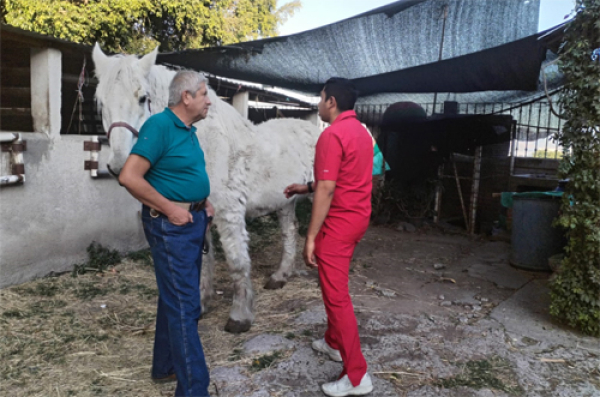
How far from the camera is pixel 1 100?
6.57 meters

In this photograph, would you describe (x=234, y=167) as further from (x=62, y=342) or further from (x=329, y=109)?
(x=62, y=342)

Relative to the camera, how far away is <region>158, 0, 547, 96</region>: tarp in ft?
15.3

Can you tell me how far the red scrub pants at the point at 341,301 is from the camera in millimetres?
2531

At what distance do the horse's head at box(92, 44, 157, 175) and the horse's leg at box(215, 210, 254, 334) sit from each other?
3.71 feet

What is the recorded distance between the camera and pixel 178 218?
2.21 meters

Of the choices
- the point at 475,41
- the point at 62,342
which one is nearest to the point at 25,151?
the point at 62,342

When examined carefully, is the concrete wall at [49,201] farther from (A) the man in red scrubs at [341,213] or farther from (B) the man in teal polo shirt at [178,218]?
(A) the man in red scrubs at [341,213]

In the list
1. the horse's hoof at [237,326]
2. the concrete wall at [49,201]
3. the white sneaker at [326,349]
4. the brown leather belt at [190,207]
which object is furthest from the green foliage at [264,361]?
A: the concrete wall at [49,201]

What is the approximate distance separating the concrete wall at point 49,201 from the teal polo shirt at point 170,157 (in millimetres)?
3208

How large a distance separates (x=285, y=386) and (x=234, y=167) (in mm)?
1946

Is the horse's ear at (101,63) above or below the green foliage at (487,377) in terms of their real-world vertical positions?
above

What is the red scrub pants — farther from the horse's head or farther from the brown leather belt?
the horse's head

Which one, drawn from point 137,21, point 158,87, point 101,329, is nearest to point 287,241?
point 101,329

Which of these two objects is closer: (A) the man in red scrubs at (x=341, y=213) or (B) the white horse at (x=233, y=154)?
(A) the man in red scrubs at (x=341, y=213)
